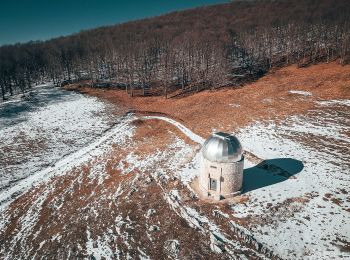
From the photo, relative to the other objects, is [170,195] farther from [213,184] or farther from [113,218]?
[113,218]

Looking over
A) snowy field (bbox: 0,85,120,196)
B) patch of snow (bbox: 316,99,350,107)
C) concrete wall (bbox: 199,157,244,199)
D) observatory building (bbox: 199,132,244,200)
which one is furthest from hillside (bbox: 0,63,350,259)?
observatory building (bbox: 199,132,244,200)

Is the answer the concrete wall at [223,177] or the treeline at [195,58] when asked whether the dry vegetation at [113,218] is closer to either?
the concrete wall at [223,177]

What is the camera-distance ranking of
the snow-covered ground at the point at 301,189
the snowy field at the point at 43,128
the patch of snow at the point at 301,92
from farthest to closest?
1. the patch of snow at the point at 301,92
2. the snowy field at the point at 43,128
3. the snow-covered ground at the point at 301,189

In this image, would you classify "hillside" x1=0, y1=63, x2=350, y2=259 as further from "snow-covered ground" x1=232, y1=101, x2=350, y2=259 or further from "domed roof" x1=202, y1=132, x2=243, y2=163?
"domed roof" x1=202, y1=132, x2=243, y2=163

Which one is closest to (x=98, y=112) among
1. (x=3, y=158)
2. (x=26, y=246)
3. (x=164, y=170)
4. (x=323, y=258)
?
(x=3, y=158)

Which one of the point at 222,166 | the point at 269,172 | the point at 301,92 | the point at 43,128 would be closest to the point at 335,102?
the point at 301,92

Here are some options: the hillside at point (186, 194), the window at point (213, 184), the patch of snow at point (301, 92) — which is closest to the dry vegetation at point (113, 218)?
the hillside at point (186, 194)

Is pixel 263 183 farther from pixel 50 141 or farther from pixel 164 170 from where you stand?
pixel 50 141
